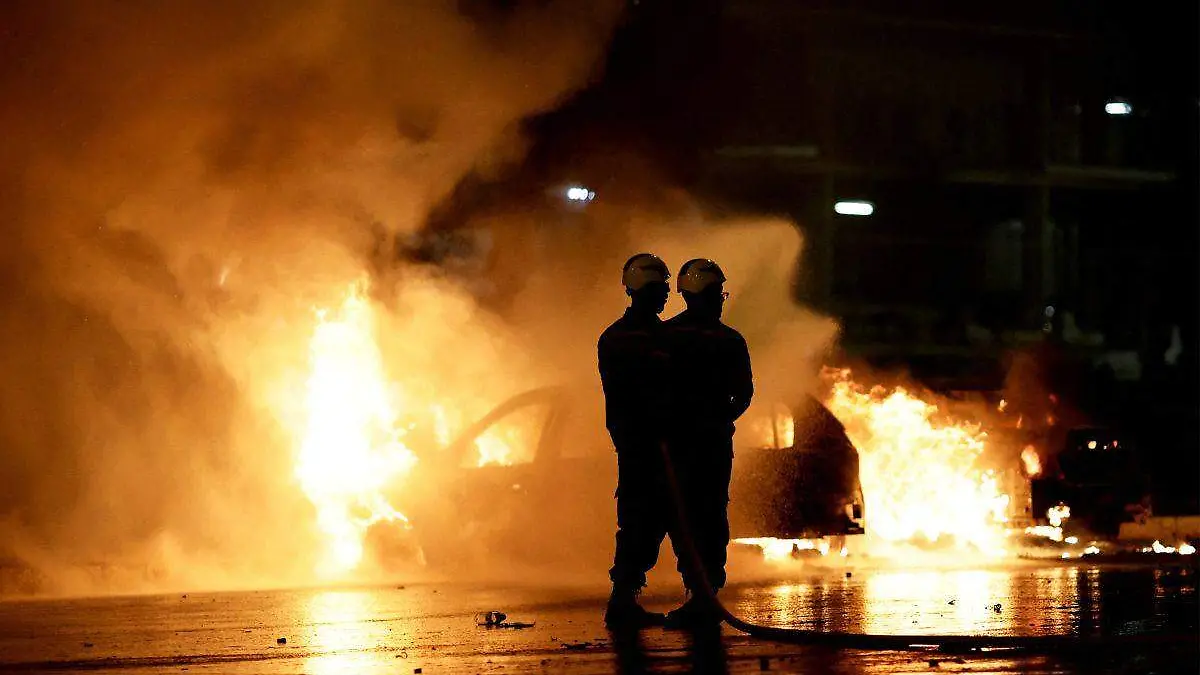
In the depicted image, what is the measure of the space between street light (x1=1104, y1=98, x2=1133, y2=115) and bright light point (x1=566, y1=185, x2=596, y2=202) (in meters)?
16.2

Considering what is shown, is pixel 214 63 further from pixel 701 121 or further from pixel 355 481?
pixel 701 121

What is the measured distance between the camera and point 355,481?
13.5 m

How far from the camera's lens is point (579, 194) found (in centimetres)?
2173

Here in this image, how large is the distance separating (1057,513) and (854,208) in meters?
18.0

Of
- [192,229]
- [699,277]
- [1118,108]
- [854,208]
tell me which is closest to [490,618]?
[699,277]

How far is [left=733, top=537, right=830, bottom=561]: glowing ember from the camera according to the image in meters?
13.2

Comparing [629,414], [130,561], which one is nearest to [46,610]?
[130,561]

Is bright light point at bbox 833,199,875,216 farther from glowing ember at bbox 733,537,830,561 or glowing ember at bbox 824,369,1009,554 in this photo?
glowing ember at bbox 733,537,830,561

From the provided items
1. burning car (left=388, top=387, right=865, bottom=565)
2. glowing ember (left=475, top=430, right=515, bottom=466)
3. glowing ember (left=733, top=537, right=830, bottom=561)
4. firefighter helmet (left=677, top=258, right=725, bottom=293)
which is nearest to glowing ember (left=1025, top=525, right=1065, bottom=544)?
glowing ember (left=733, top=537, right=830, bottom=561)

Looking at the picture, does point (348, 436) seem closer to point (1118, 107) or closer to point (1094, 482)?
point (1094, 482)

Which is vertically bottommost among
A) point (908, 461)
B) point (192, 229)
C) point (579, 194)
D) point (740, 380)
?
point (740, 380)

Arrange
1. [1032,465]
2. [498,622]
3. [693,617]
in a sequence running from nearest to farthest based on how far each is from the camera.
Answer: [693,617]
[498,622]
[1032,465]

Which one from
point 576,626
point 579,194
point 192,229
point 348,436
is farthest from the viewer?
point 579,194

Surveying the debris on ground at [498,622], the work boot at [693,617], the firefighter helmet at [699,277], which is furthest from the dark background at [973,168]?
the work boot at [693,617]
